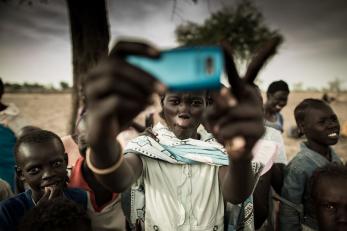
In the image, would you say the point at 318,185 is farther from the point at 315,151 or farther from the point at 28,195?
the point at 28,195

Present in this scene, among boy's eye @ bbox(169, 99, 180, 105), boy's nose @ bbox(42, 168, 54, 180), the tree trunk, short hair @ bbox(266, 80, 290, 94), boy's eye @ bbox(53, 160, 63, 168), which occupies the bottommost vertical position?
boy's nose @ bbox(42, 168, 54, 180)

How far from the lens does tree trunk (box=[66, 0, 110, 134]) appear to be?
5273 mm

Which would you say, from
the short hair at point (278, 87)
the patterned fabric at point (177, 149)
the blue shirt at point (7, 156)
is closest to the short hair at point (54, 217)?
the patterned fabric at point (177, 149)

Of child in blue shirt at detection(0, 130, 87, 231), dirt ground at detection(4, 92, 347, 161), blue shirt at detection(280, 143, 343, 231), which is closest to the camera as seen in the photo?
child in blue shirt at detection(0, 130, 87, 231)

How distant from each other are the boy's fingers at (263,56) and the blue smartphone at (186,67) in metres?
0.13

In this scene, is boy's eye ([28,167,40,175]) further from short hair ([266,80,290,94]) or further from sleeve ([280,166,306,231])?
short hair ([266,80,290,94])

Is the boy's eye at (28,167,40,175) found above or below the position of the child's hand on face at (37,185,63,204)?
above

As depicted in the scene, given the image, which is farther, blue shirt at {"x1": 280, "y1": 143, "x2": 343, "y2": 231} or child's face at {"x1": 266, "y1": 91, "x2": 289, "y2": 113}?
child's face at {"x1": 266, "y1": 91, "x2": 289, "y2": 113}

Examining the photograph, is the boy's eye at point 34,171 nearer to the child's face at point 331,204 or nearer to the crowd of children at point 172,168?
the crowd of children at point 172,168

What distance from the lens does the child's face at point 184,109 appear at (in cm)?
167

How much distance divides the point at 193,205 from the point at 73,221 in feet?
2.01

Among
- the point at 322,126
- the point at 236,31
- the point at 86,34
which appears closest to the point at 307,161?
the point at 322,126

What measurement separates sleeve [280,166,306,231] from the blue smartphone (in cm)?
192

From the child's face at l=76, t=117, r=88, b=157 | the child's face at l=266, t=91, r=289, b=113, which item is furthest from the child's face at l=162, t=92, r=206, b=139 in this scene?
the child's face at l=266, t=91, r=289, b=113
